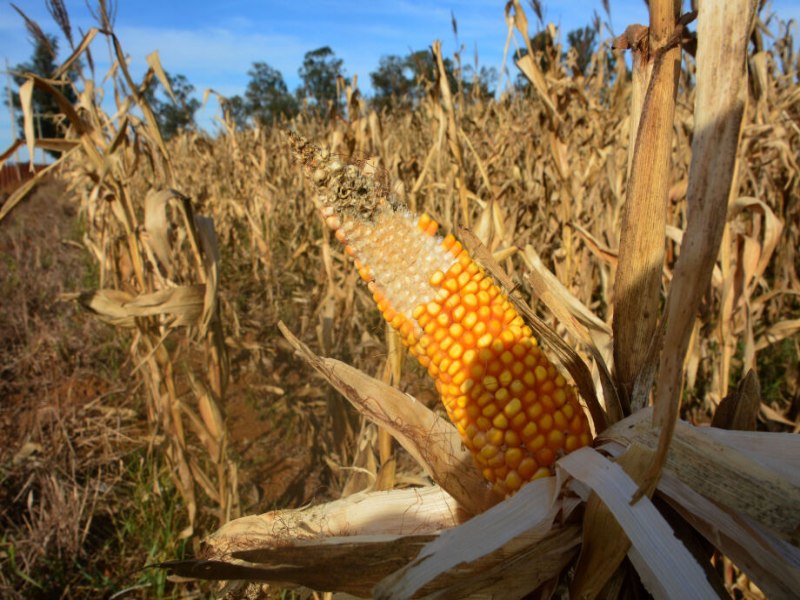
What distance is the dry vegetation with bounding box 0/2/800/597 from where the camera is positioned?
224 cm

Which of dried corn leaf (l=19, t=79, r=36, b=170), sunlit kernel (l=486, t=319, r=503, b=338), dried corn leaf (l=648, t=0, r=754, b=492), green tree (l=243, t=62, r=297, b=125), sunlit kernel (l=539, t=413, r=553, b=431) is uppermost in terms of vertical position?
green tree (l=243, t=62, r=297, b=125)

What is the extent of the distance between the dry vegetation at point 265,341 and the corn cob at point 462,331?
0.12 meters

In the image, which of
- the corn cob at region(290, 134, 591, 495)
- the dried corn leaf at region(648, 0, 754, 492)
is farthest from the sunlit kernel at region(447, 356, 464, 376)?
the dried corn leaf at region(648, 0, 754, 492)

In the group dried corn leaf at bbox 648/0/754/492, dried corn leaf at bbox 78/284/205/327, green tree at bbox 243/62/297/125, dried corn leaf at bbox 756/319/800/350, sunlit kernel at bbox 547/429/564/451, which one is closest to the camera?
dried corn leaf at bbox 648/0/754/492

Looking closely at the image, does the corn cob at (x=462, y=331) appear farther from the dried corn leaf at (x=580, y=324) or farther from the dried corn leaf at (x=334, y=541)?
the dried corn leaf at (x=334, y=541)

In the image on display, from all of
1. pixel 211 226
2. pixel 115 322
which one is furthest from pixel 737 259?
pixel 115 322

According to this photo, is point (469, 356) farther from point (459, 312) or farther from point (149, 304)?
point (149, 304)

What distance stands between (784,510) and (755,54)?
2.73m

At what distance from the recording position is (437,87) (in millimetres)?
3744

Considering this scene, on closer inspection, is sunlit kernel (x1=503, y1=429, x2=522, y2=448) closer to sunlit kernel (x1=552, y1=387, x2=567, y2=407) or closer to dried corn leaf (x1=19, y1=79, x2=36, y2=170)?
sunlit kernel (x1=552, y1=387, x2=567, y2=407)

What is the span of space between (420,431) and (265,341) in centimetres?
481

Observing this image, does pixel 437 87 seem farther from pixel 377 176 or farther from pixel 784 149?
pixel 377 176

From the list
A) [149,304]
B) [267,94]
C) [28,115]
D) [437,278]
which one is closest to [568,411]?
[437,278]

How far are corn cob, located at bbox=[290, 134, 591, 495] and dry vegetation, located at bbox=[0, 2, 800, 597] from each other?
0.41ft
